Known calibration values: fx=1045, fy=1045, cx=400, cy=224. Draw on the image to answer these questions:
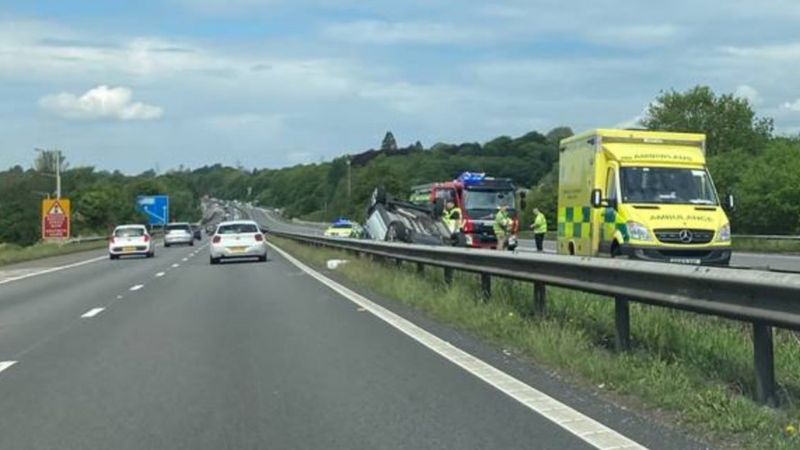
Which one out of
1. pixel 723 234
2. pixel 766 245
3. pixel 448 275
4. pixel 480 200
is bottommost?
pixel 766 245

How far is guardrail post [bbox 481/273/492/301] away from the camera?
15.8m

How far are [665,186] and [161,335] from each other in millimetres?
11060

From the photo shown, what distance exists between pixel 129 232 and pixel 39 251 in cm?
874

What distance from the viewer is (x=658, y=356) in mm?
9398

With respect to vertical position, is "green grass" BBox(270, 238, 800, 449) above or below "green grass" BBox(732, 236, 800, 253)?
above

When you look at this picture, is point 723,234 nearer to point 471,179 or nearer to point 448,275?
Result: point 448,275

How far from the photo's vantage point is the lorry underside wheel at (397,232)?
34872mm

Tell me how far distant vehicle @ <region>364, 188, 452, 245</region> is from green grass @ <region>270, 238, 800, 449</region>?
723 inches

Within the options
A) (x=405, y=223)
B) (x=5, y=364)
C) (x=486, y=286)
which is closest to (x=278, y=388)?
(x=5, y=364)

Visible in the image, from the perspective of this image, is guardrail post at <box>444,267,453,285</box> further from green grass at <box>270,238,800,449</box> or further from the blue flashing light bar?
the blue flashing light bar

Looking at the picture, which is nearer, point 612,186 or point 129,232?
point 612,186

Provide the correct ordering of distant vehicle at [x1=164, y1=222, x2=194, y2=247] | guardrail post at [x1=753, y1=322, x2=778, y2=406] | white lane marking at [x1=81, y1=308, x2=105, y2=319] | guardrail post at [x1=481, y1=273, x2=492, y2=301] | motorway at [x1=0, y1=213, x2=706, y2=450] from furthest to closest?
1. distant vehicle at [x1=164, y1=222, x2=194, y2=247]
2. white lane marking at [x1=81, y1=308, x2=105, y2=319]
3. guardrail post at [x1=481, y1=273, x2=492, y2=301]
4. guardrail post at [x1=753, y1=322, x2=778, y2=406]
5. motorway at [x1=0, y1=213, x2=706, y2=450]

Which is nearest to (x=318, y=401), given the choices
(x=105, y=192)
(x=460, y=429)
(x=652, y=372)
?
(x=460, y=429)

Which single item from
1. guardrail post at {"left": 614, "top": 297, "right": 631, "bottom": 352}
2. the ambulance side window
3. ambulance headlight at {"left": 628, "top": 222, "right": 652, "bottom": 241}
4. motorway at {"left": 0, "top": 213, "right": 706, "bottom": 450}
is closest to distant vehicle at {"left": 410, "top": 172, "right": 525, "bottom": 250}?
the ambulance side window
